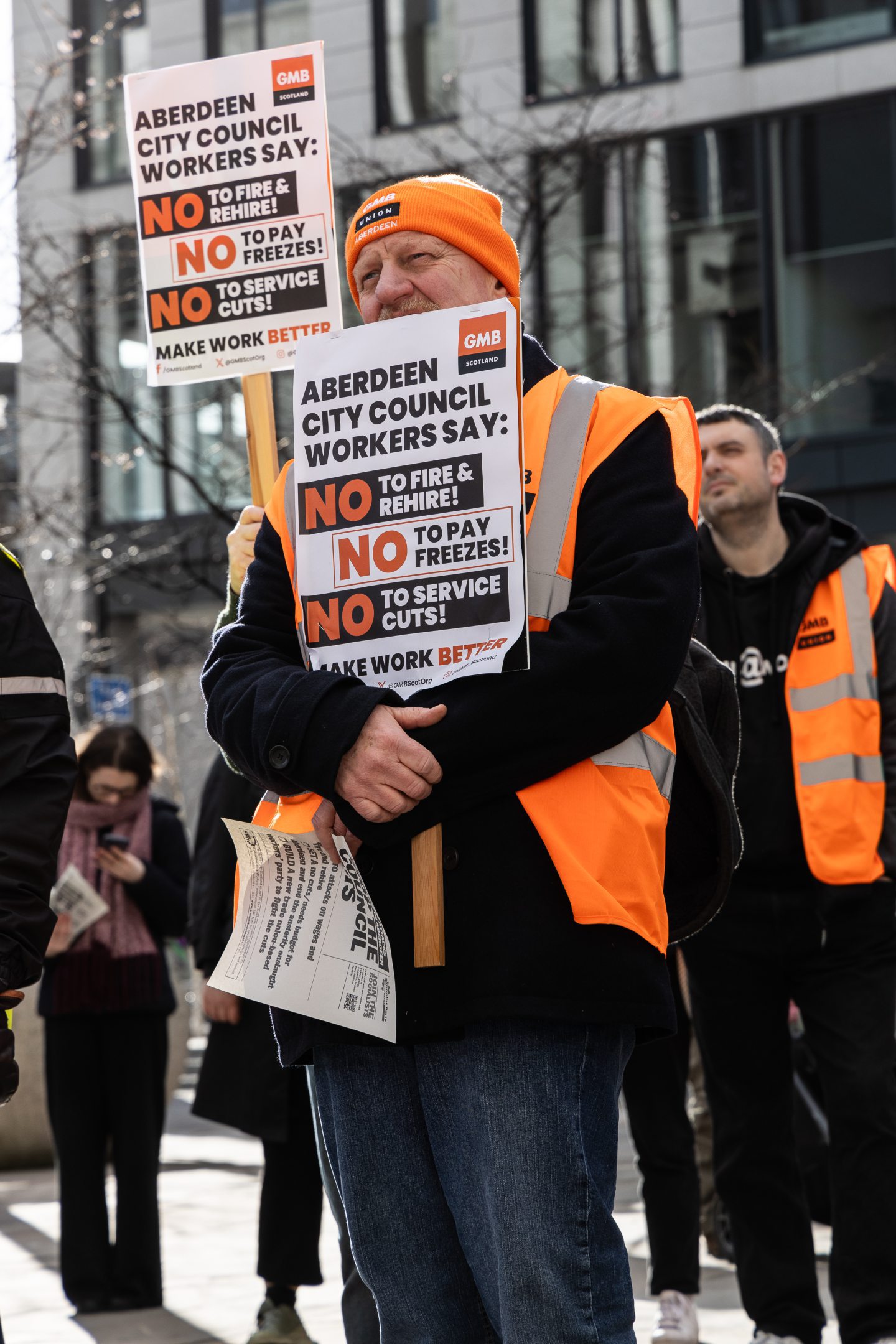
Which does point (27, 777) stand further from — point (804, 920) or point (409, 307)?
point (804, 920)

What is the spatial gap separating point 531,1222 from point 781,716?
2412mm

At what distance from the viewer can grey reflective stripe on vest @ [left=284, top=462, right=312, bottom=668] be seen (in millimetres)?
2752

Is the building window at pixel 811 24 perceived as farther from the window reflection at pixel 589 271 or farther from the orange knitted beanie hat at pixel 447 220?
the orange knitted beanie hat at pixel 447 220

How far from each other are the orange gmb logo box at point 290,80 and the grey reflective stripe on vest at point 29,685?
1632mm

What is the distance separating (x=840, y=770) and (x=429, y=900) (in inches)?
87.3

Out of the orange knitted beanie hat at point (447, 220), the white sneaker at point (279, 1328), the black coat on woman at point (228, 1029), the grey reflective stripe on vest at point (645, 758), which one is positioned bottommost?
the white sneaker at point (279, 1328)

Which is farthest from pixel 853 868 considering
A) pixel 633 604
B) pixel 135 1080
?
pixel 135 1080

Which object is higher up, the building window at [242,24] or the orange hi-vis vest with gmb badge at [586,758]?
the building window at [242,24]

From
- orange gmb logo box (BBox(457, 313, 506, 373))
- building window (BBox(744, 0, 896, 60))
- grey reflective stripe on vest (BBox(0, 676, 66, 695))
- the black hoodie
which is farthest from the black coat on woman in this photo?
building window (BBox(744, 0, 896, 60))

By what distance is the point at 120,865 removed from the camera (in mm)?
6387

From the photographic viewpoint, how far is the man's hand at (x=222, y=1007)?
5488 millimetres

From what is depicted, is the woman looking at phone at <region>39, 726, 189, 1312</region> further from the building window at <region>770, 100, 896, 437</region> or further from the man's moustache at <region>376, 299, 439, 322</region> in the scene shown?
the building window at <region>770, 100, 896, 437</region>

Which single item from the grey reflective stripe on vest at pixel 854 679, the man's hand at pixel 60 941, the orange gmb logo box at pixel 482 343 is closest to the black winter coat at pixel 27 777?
the orange gmb logo box at pixel 482 343

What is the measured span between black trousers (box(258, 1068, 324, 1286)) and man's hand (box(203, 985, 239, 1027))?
0.36m
